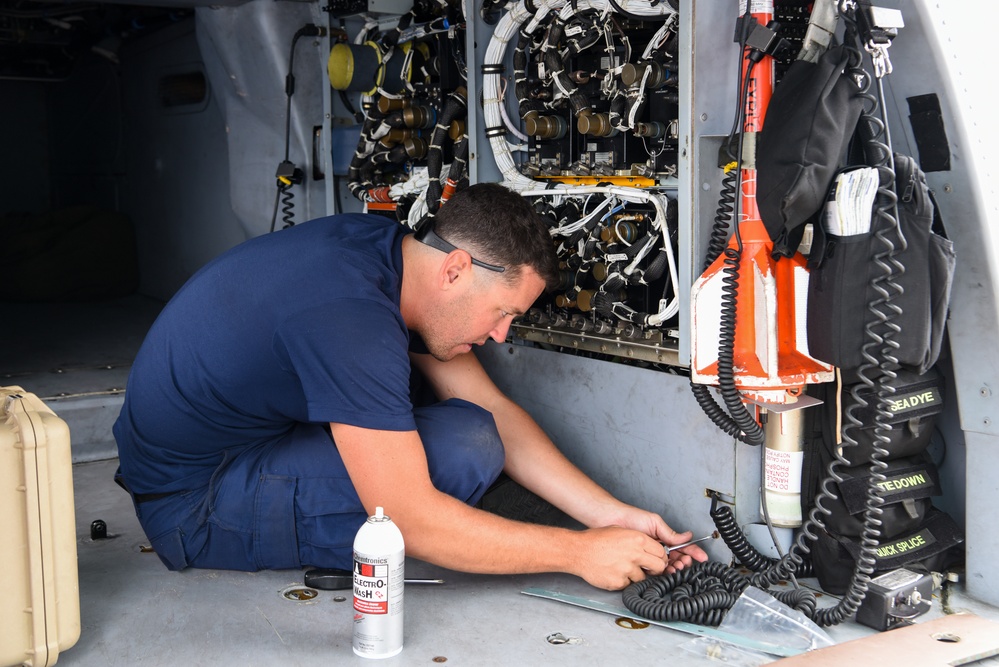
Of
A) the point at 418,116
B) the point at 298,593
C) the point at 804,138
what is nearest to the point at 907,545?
the point at 804,138

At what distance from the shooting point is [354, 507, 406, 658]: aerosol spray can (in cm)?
180

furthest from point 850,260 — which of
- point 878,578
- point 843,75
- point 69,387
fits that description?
point 69,387

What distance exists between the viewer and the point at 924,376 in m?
2.16

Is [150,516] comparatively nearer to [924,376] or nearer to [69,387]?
[69,387]

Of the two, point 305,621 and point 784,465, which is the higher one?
point 784,465

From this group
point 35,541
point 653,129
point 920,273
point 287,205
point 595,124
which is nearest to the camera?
point 35,541

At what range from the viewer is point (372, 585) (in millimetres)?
1803

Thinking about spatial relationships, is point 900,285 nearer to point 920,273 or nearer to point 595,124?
point 920,273

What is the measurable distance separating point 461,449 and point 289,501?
0.40 m

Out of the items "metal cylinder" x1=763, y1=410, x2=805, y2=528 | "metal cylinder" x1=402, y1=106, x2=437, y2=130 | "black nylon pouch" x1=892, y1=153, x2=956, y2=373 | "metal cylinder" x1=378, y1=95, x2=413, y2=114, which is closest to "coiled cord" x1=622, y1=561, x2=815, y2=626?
"metal cylinder" x1=763, y1=410, x2=805, y2=528

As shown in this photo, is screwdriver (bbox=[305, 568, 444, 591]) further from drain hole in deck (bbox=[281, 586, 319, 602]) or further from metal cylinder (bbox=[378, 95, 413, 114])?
metal cylinder (bbox=[378, 95, 413, 114])

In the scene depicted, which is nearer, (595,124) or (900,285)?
(900,285)

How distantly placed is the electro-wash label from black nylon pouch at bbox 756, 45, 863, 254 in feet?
3.30

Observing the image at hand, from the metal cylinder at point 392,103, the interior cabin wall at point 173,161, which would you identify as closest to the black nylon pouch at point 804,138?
the metal cylinder at point 392,103
